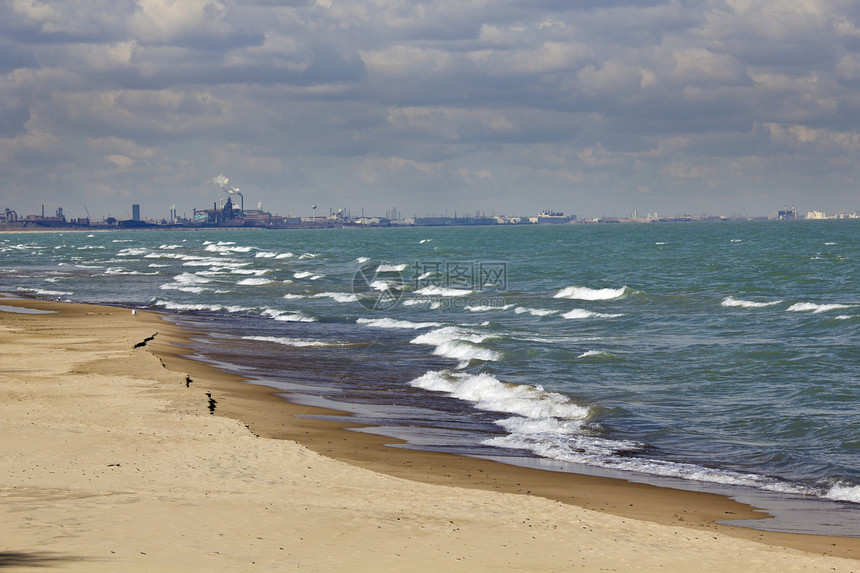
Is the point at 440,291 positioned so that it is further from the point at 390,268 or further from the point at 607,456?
the point at 607,456

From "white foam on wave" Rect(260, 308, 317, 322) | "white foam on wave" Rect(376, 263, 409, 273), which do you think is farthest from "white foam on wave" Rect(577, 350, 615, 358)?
"white foam on wave" Rect(376, 263, 409, 273)

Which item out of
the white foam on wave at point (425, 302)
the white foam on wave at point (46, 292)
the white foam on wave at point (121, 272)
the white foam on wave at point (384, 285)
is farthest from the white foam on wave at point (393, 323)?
the white foam on wave at point (121, 272)

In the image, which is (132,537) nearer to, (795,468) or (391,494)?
(391,494)

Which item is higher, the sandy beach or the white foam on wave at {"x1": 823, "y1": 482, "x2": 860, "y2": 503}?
the sandy beach

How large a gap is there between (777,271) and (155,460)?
51.3 m

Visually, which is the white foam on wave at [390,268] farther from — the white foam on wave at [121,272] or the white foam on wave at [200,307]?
the white foam on wave at [200,307]

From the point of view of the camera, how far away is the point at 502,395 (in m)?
20.8

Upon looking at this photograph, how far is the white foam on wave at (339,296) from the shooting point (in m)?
48.7

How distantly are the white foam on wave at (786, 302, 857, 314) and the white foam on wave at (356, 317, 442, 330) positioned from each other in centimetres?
1584

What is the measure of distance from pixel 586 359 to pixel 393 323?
13.4 m

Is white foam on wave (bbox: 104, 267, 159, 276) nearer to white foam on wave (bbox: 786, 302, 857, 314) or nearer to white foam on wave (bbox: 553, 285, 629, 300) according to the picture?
white foam on wave (bbox: 553, 285, 629, 300)

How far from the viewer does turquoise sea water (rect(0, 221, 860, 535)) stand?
616 inches

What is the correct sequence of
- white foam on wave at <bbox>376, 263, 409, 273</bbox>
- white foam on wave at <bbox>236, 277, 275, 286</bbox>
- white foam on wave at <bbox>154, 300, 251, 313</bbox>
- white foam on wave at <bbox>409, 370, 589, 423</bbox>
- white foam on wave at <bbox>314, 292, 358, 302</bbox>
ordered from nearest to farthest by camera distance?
white foam on wave at <bbox>409, 370, 589, 423</bbox> → white foam on wave at <bbox>154, 300, 251, 313</bbox> → white foam on wave at <bbox>314, 292, 358, 302</bbox> → white foam on wave at <bbox>236, 277, 275, 286</bbox> → white foam on wave at <bbox>376, 263, 409, 273</bbox>

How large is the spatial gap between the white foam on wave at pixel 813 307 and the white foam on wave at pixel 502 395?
1917 cm
